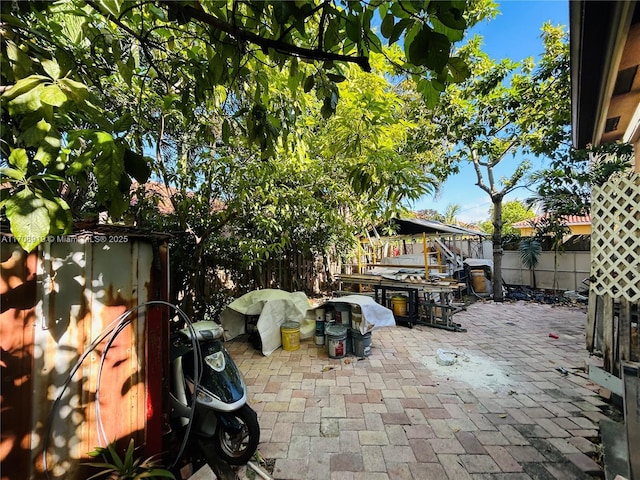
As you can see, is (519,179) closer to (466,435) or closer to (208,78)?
(466,435)

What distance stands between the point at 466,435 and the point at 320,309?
7.87ft

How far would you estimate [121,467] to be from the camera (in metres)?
1.54

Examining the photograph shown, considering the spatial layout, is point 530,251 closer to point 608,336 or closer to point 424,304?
point 424,304

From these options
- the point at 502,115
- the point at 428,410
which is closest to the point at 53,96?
the point at 428,410

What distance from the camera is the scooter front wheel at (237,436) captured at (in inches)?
76.0

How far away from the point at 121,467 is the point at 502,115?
8651 millimetres

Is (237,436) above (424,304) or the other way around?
the other way around

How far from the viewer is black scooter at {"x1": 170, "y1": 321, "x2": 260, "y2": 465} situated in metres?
2.00

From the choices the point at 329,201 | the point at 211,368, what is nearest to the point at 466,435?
the point at 211,368

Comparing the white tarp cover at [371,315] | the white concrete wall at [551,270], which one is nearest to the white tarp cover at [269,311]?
the white tarp cover at [371,315]

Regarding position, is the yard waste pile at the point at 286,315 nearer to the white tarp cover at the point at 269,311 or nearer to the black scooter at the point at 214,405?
the white tarp cover at the point at 269,311

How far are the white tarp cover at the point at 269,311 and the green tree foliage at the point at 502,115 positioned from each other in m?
4.98

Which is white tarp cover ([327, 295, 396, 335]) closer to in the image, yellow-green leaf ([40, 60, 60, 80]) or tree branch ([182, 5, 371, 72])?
tree branch ([182, 5, 371, 72])

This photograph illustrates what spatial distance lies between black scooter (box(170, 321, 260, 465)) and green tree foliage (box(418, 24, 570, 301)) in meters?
6.08
